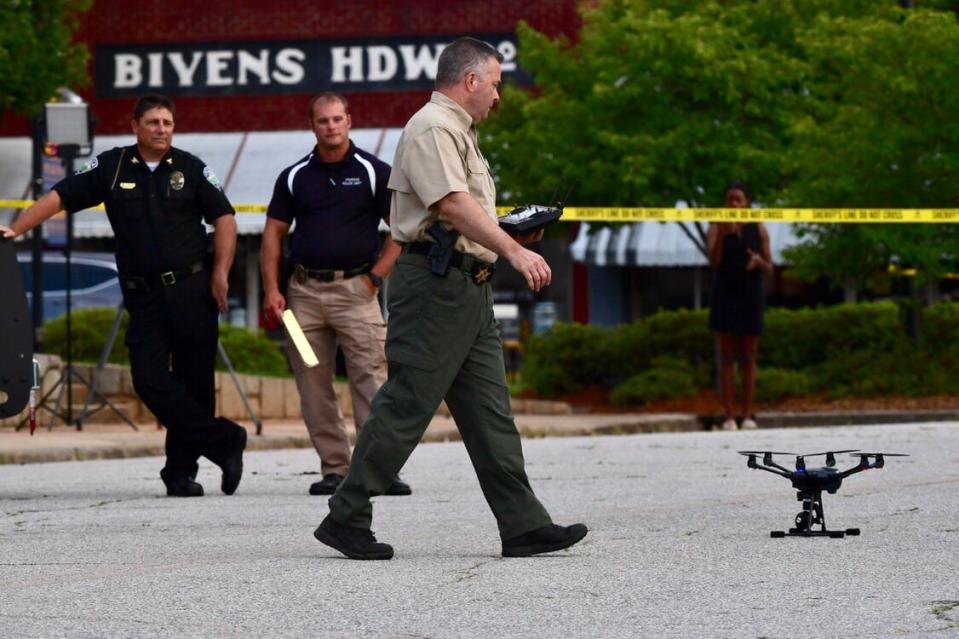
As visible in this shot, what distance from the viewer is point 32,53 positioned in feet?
78.9

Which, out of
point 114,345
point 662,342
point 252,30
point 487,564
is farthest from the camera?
point 252,30

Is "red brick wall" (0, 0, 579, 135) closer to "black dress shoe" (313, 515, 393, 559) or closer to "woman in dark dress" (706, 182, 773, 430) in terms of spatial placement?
"woman in dark dress" (706, 182, 773, 430)

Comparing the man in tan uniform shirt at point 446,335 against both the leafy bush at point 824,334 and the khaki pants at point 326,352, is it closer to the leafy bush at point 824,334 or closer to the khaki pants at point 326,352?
the khaki pants at point 326,352

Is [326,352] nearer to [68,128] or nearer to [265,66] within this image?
[68,128]

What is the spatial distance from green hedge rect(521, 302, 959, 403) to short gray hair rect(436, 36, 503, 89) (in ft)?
40.8

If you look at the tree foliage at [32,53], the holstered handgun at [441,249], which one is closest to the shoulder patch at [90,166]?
the holstered handgun at [441,249]

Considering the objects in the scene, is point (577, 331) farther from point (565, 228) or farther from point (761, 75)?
point (565, 228)

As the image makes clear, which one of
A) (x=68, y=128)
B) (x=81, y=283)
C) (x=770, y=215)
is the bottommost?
(x=81, y=283)

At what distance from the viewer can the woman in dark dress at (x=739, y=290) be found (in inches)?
623

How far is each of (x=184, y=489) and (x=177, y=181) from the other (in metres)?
1.58

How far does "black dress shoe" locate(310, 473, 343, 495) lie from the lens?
1019cm

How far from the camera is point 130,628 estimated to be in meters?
5.61

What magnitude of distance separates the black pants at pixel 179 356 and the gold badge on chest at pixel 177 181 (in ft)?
1.48

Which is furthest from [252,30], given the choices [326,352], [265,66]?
[326,352]
